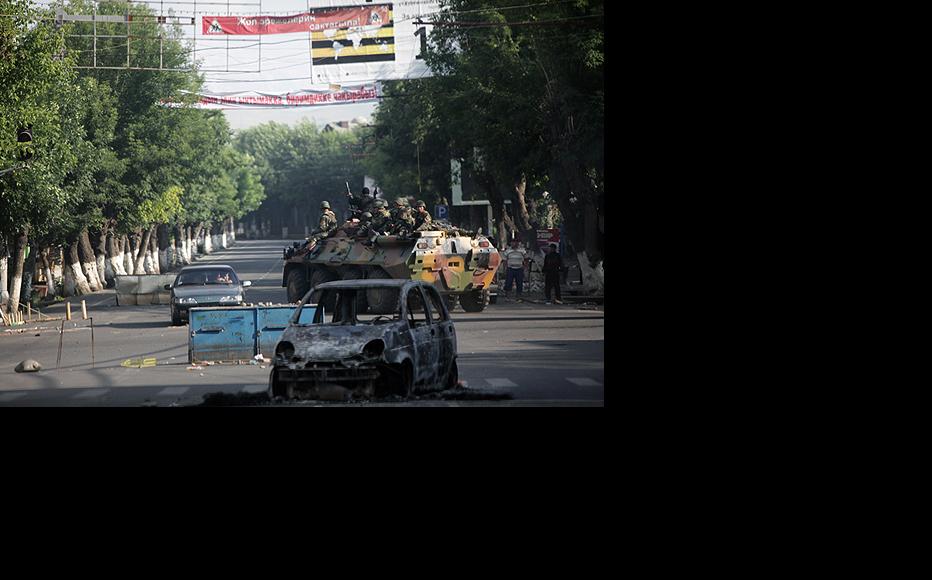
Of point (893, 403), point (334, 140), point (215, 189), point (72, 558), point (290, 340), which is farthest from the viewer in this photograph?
point (215, 189)

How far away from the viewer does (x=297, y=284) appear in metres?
15.8

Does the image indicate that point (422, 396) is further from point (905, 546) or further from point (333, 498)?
point (905, 546)

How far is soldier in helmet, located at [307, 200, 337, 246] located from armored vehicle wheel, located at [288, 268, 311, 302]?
0.50 meters

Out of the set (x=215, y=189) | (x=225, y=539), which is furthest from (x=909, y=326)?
(x=215, y=189)

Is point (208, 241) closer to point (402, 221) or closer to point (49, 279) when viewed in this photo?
point (49, 279)

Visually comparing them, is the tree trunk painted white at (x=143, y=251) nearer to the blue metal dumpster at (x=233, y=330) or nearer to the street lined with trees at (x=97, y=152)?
the street lined with trees at (x=97, y=152)

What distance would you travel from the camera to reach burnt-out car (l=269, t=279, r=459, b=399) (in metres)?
9.66

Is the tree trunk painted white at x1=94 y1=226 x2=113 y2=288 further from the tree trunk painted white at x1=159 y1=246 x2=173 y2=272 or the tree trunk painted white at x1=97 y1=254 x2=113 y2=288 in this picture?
the tree trunk painted white at x1=159 y1=246 x2=173 y2=272

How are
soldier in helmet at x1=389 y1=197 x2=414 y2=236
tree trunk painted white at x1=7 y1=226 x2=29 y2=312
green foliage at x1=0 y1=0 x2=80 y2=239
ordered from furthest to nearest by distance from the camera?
1. tree trunk painted white at x1=7 y1=226 x2=29 y2=312
2. soldier in helmet at x1=389 y1=197 x2=414 y2=236
3. green foliage at x1=0 y1=0 x2=80 y2=239

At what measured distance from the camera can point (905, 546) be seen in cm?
622

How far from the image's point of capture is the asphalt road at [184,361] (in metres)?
10.1

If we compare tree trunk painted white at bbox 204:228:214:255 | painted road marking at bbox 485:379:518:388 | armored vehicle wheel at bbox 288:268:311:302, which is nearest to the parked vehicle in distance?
armored vehicle wheel at bbox 288:268:311:302

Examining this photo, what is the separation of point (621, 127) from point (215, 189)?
19.2 metres

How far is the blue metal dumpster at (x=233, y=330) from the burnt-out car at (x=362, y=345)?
158cm
